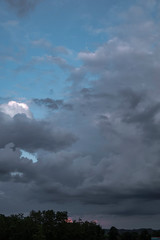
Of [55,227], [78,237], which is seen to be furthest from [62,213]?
[78,237]

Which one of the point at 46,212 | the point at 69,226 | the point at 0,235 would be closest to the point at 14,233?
the point at 0,235

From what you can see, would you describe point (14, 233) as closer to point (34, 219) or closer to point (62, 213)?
point (34, 219)

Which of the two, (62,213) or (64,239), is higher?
(62,213)

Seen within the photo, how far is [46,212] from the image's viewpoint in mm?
177875

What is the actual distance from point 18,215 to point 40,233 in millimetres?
31869

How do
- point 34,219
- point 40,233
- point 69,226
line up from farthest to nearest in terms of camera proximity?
point 69,226
point 34,219
point 40,233

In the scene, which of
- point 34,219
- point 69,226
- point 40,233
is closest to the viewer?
point 40,233

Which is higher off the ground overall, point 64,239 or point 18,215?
point 18,215

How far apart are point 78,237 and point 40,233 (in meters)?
Result: 46.7

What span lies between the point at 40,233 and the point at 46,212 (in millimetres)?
21662

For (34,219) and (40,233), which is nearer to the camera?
(40,233)

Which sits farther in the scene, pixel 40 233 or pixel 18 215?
pixel 18 215

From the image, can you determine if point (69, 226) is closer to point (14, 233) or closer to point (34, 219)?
point (34, 219)

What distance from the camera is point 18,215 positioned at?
184125mm
